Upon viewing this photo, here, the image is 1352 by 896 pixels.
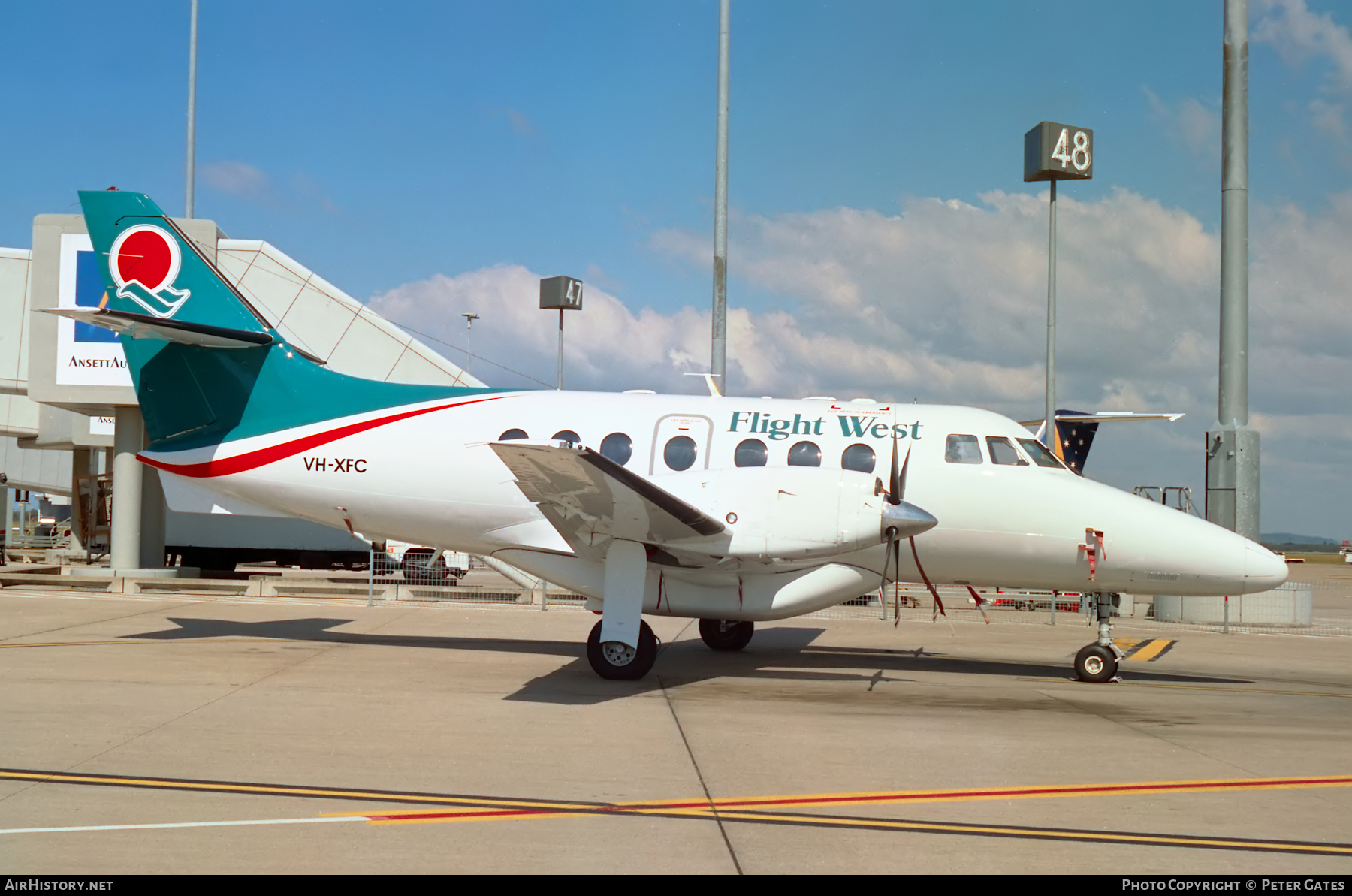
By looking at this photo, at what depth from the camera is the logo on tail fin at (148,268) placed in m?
13.6

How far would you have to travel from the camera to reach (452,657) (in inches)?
509

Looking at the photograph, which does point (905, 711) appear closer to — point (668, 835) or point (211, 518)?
point (668, 835)

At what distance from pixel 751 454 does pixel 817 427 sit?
0.91m

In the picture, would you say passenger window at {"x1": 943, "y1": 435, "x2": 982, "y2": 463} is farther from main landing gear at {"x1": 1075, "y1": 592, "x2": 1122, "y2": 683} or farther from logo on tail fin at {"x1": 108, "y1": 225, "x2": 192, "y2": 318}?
logo on tail fin at {"x1": 108, "y1": 225, "x2": 192, "y2": 318}

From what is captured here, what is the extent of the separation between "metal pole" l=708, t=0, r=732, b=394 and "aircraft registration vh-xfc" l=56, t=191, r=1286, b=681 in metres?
3.95

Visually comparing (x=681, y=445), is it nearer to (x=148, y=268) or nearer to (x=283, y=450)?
(x=283, y=450)

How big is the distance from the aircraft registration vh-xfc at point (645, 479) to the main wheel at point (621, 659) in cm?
3

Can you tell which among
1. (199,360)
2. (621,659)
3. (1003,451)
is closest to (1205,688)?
(1003,451)

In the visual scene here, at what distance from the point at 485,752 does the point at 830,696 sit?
4.42 m

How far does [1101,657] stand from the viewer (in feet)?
39.9

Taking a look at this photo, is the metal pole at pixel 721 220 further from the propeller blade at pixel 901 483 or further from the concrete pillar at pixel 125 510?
the concrete pillar at pixel 125 510

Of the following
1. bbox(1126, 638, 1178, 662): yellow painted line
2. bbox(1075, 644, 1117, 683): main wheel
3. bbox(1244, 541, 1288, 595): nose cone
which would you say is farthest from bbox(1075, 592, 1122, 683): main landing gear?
bbox(1126, 638, 1178, 662): yellow painted line

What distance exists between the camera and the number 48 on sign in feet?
70.1
